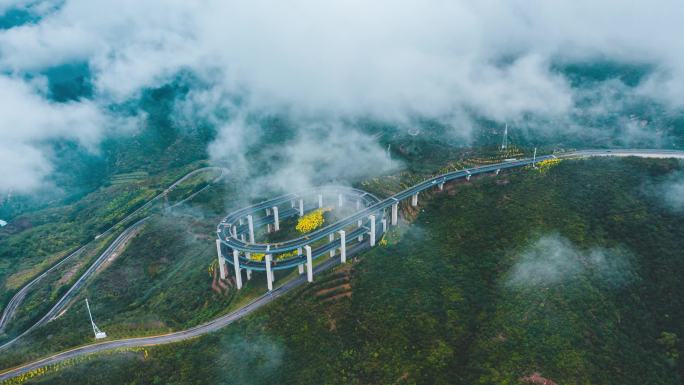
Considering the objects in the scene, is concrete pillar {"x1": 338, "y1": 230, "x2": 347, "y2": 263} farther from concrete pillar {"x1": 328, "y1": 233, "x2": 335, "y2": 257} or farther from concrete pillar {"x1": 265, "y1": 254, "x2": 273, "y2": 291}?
concrete pillar {"x1": 265, "y1": 254, "x2": 273, "y2": 291}

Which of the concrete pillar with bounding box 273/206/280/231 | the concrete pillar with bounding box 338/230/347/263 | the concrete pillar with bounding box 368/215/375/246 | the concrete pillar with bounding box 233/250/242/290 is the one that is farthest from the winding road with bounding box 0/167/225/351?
the concrete pillar with bounding box 368/215/375/246

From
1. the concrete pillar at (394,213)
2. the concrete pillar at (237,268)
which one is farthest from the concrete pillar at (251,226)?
the concrete pillar at (394,213)

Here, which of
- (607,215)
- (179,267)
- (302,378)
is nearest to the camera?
(302,378)

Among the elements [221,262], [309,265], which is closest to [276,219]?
[221,262]

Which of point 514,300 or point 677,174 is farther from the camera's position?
point 677,174

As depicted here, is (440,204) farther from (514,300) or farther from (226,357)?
(226,357)

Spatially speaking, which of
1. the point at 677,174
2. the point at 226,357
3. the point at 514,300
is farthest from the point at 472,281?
the point at 677,174

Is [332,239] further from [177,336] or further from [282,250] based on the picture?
[177,336]
